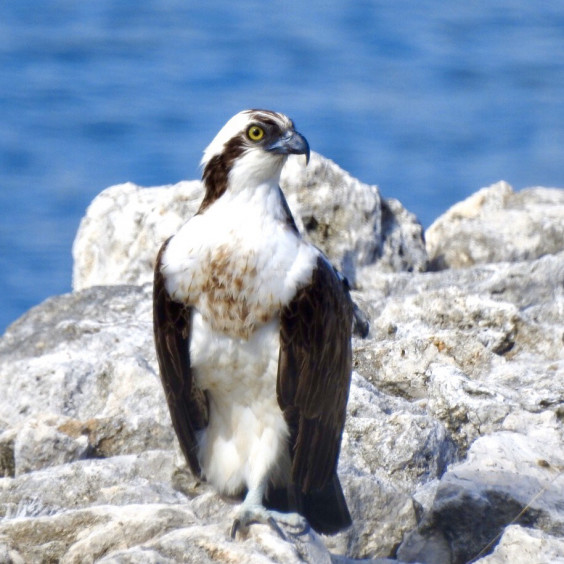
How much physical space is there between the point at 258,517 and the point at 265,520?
0.09 feet

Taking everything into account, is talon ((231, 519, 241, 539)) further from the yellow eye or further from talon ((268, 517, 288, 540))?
the yellow eye

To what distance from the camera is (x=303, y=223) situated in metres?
7.21

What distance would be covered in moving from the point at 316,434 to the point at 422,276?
2177 millimetres

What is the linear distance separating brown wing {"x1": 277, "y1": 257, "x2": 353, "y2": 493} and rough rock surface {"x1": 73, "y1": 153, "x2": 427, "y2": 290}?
72.6 inches

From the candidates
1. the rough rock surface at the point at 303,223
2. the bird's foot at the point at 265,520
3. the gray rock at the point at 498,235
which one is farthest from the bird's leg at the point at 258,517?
the gray rock at the point at 498,235

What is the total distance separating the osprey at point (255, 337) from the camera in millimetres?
5066

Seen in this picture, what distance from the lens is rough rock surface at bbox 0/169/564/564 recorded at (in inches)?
185

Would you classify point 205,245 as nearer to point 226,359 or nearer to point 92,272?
point 226,359

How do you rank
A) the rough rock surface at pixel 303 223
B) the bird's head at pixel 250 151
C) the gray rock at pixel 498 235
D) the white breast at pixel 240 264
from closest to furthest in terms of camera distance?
the white breast at pixel 240 264, the bird's head at pixel 250 151, the rough rock surface at pixel 303 223, the gray rock at pixel 498 235

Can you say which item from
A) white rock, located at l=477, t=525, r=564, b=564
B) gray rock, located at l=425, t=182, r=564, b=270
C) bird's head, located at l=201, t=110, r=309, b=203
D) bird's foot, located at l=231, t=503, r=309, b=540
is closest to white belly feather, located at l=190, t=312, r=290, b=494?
bird's foot, located at l=231, t=503, r=309, b=540

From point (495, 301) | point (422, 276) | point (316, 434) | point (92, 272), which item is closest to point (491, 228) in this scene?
point (422, 276)

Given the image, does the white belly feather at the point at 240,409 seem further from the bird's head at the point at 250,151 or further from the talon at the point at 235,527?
the talon at the point at 235,527

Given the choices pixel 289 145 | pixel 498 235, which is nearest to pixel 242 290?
pixel 289 145

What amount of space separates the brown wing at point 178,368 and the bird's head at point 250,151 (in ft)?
1.01
